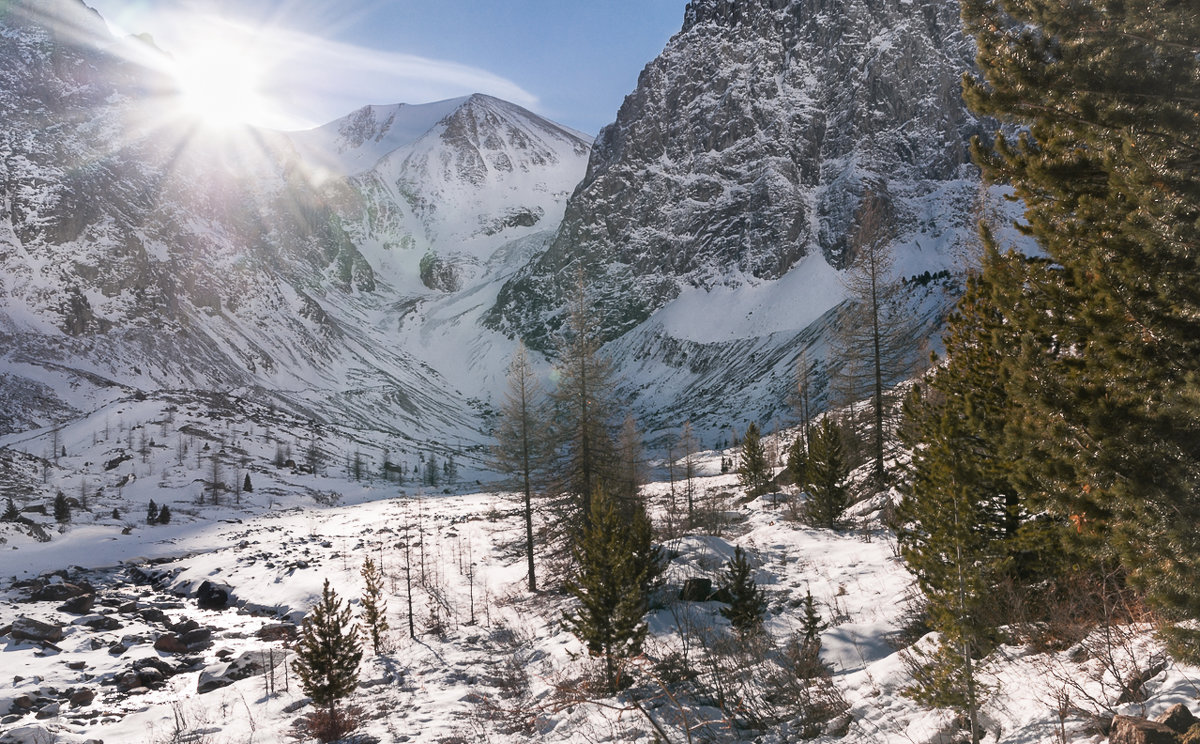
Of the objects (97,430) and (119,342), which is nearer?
(97,430)

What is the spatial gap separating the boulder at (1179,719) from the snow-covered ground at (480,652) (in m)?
0.40

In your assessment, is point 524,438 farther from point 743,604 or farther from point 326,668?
point 743,604

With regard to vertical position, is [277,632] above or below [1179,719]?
below

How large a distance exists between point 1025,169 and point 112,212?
815ft

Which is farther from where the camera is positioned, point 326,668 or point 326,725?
point 326,668

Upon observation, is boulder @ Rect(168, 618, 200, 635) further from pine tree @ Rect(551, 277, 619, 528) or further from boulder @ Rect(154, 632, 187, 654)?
pine tree @ Rect(551, 277, 619, 528)

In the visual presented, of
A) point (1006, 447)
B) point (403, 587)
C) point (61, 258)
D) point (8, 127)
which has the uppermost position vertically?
point (8, 127)

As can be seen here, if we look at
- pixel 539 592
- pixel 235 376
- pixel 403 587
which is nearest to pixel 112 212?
pixel 235 376

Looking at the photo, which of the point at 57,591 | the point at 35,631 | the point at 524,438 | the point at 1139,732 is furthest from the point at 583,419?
the point at 57,591

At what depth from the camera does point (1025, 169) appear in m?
6.10

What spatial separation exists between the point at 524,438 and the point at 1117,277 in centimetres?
2532

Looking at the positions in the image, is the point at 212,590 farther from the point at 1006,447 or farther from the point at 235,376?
the point at 235,376

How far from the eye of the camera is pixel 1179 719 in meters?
4.49

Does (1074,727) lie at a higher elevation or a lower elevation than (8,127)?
lower
